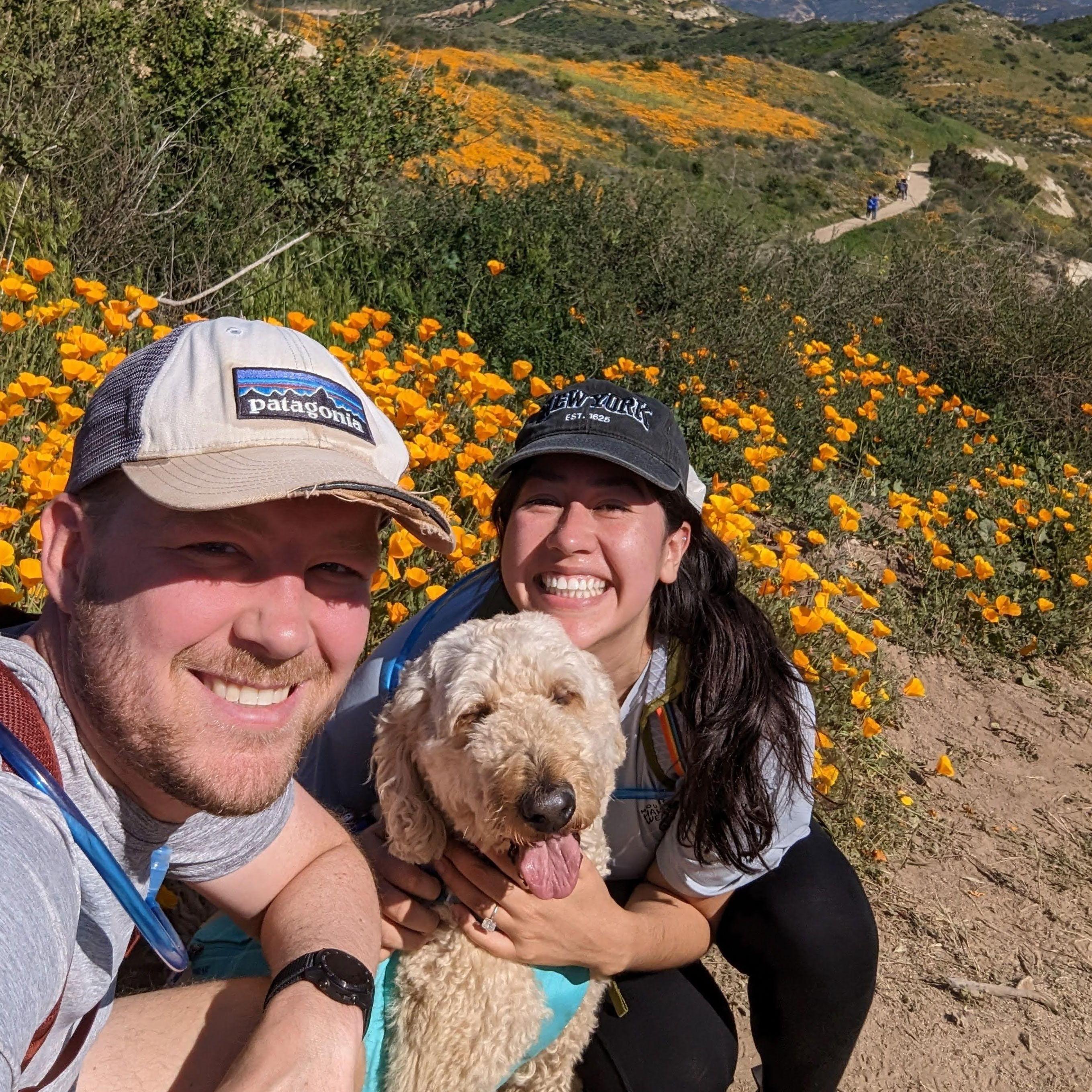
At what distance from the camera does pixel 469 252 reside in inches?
280

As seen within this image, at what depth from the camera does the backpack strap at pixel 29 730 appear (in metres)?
1.26

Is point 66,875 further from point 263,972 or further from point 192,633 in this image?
point 263,972

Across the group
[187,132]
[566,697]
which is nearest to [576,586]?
[566,697]

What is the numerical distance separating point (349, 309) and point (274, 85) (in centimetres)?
276

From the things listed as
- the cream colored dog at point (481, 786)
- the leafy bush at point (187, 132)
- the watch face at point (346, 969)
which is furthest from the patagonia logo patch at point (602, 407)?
the leafy bush at point (187, 132)

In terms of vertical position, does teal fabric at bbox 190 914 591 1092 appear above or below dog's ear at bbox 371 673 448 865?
below

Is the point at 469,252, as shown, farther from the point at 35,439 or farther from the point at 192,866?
the point at 192,866

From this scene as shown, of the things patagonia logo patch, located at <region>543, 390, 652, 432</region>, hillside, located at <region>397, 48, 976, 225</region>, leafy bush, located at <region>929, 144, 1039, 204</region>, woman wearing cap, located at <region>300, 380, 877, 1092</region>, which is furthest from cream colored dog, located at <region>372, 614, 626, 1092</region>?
leafy bush, located at <region>929, 144, 1039, 204</region>

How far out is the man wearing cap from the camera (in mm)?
1421

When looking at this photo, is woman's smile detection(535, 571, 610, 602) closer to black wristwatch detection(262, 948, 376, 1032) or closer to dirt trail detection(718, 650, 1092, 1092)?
black wristwatch detection(262, 948, 376, 1032)

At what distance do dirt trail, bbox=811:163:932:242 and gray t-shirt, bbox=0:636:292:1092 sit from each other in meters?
23.6

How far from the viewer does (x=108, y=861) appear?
1354 millimetres

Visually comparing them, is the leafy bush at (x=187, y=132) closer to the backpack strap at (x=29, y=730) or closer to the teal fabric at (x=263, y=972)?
the teal fabric at (x=263, y=972)

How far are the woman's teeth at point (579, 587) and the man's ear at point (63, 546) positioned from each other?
4.28 ft
